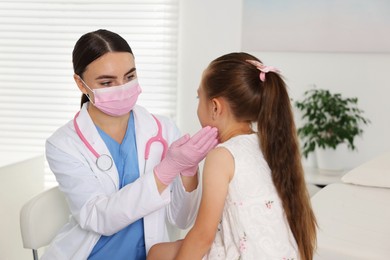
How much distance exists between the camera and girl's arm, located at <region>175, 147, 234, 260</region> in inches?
55.6

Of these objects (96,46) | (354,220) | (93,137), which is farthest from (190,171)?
(354,220)

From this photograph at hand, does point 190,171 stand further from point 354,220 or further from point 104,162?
point 354,220

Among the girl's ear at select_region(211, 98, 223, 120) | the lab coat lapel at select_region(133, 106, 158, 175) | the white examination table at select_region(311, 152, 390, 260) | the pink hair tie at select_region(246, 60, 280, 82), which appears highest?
the pink hair tie at select_region(246, 60, 280, 82)

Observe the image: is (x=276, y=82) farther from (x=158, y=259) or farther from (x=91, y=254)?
(x=91, y=254)

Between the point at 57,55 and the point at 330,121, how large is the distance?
1.60m

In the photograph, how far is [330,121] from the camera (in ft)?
11.0

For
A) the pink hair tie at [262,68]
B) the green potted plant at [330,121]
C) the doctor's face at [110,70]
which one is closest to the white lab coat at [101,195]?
the doctor's face at [110,70]

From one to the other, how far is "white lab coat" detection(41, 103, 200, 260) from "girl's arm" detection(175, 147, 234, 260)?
190 millimetres

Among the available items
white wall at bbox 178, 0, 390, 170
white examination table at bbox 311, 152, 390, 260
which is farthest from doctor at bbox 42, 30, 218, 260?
white wall at bbox 178, 0, 390, 170

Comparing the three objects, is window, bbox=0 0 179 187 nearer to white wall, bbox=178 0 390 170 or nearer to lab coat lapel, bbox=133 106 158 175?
white wall, bbox=178 0 390 170

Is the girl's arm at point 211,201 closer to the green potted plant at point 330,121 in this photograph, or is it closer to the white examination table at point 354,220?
the white examination table at point 354,220

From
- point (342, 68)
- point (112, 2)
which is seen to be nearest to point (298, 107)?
point (342, 68)

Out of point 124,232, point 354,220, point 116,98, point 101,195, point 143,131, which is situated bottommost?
point 354,220

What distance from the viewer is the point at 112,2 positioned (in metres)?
3.52
